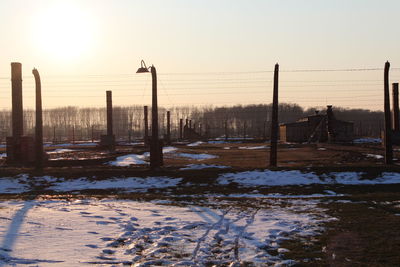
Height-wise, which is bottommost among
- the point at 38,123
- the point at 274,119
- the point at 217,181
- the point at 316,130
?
the point at 217,181

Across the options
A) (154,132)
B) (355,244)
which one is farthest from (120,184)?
(355,244)

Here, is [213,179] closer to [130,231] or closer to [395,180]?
[395,180]

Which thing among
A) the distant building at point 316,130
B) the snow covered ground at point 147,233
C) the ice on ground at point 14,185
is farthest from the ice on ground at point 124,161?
the distant building at point 316,130

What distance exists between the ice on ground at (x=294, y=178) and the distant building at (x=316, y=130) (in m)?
31.9

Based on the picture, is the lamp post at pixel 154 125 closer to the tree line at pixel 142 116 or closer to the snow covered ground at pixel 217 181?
the snow covered ground at pixel 217 181

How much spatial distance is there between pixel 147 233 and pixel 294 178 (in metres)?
11.4

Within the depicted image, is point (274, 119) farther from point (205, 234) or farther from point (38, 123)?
point (205, 234)

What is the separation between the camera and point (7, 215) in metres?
9.73

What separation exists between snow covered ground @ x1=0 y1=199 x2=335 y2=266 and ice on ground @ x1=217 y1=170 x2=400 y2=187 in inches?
268

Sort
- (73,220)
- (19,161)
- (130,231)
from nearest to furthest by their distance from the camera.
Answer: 1. (130,231)
2. (73,220)
3. (19,161)

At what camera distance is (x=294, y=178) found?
19.2m

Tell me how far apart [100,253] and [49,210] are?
3.68 metres

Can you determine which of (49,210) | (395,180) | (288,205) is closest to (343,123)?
(395,180)

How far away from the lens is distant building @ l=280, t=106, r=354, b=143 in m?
53.9
